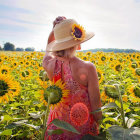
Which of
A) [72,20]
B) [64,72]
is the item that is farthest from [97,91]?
[72,20]

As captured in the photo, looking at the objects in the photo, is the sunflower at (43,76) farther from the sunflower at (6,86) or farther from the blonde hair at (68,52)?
the sunflower at (6,86)

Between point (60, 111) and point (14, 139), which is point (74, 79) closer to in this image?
point (60, 111)

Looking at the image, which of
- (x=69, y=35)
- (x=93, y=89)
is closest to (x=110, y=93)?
(x=93, y=89)

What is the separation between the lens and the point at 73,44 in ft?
4.90

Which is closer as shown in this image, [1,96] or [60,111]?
[1,96]

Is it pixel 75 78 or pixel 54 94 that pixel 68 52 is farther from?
pixel 54 94

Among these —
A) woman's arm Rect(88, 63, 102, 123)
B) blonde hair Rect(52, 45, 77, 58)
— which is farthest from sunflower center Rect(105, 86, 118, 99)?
blonde hair Rect(52, 45, 77, 58)

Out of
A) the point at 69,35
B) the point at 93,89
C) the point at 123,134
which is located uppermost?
the point at 69,35

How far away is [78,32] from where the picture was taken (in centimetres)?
151

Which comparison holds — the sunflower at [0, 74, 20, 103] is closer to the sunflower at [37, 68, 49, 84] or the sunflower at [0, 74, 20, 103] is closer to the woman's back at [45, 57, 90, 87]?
the woman's back at [45, 57, 90, 87]

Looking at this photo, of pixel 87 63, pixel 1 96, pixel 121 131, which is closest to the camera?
pixel 121 131

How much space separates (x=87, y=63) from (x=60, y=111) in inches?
19.1

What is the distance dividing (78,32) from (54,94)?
68 centimetres

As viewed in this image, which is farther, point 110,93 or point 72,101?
point 72,101
